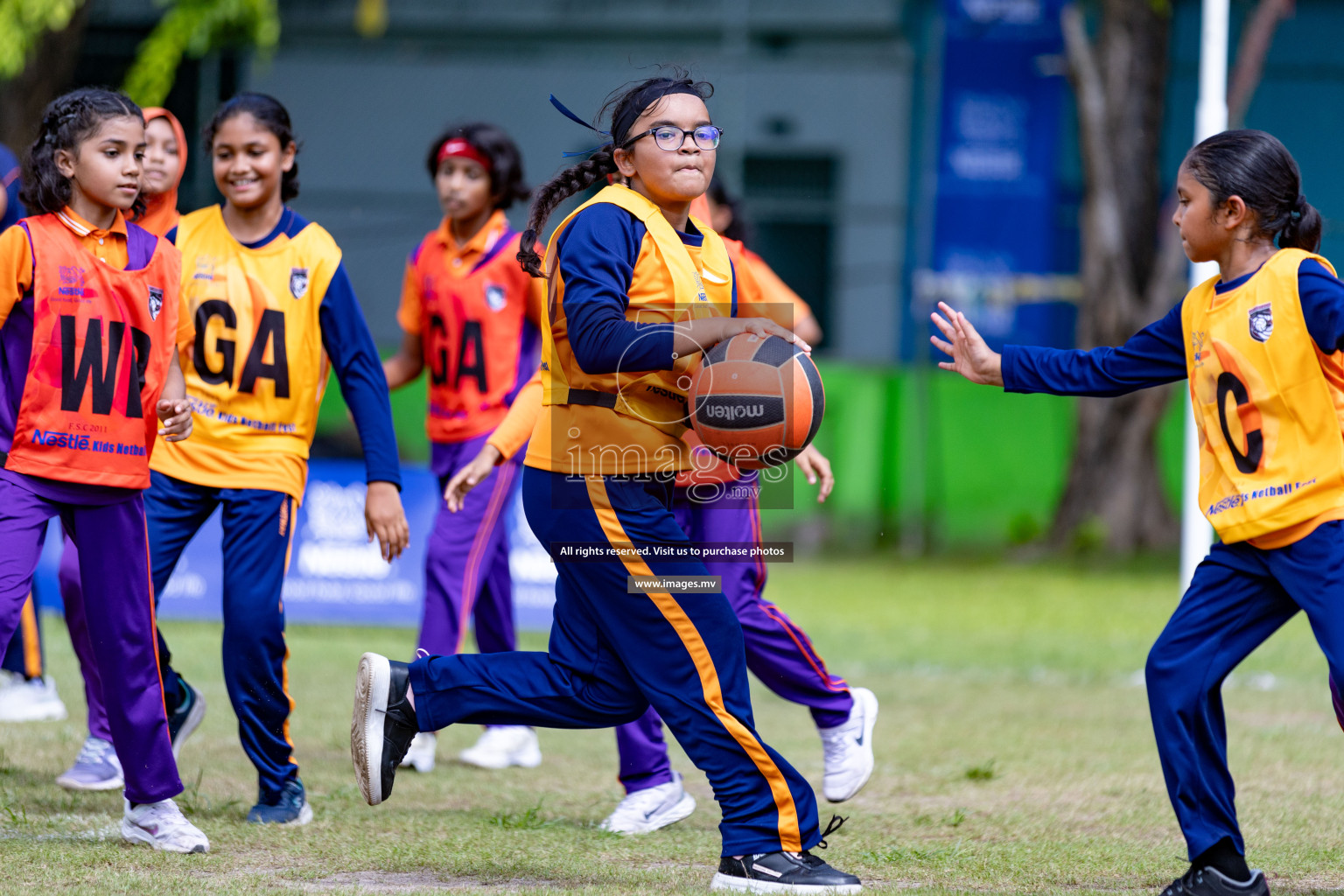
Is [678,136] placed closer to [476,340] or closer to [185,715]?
[476,340]

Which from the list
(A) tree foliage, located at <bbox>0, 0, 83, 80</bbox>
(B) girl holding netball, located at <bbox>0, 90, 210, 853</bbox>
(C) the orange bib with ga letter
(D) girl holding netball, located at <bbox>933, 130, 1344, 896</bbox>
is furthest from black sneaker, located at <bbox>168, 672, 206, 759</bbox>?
(A) tree foliage, located at <bbox>0, 0, 83, 80</bbox>

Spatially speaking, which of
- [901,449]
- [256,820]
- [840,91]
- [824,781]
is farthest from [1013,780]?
[840,91]

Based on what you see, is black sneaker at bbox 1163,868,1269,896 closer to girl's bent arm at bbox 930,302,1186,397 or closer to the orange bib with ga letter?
girl's bent arm at bbox 930,302,1186,397

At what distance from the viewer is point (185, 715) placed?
5.13 m

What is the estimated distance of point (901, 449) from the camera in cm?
1516

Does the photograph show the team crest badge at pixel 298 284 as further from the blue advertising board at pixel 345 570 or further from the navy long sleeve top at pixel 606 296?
the blue advertising board at pixel 345 570

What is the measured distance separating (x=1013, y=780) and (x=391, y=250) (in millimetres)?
13154

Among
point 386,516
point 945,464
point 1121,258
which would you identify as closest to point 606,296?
point 386,516

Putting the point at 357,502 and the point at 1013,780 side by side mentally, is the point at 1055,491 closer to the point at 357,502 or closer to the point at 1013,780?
the point at 357,502

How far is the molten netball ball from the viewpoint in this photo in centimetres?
369

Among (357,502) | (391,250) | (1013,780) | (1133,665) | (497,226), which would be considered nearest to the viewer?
(1013,780)

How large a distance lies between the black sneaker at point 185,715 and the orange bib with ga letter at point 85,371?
1.17 m

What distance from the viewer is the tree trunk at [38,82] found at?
41.5 ft

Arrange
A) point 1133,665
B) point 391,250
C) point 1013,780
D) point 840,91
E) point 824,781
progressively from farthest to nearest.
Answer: point 840,91 → point 391,250 → point 1133,665 → point 1013,780 → point 824,781
